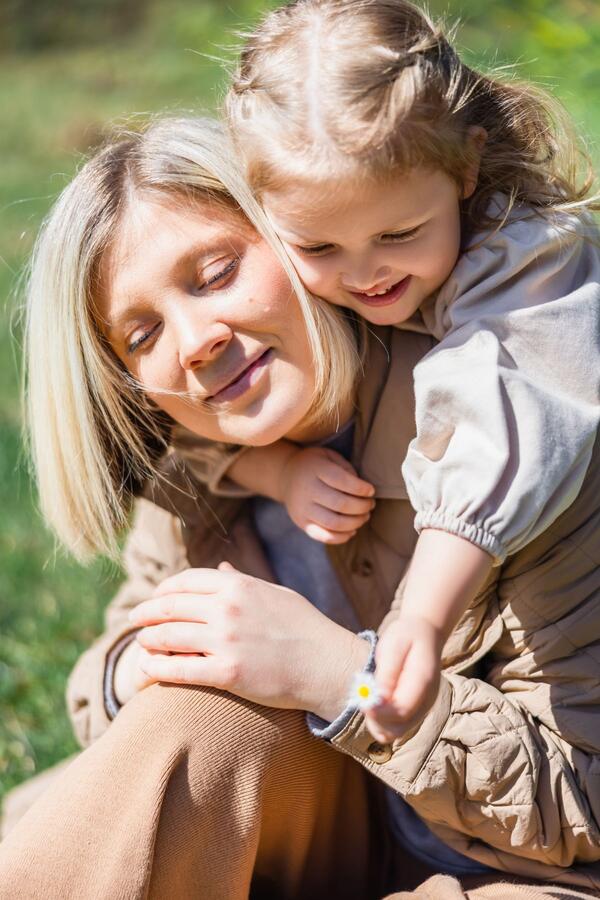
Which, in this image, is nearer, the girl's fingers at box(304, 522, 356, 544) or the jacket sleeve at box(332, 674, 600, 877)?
the jacket sleeve at box(332, 674, 600, 877)

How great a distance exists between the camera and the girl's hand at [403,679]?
1579 mm

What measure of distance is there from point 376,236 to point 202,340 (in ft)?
1.44

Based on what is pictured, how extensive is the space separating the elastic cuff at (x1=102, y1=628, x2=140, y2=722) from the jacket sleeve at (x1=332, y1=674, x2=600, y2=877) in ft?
2.54

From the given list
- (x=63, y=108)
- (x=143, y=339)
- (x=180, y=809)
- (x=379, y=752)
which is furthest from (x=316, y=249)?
(x=63, y=108)

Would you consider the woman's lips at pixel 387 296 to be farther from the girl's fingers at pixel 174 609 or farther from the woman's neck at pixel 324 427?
the girl's fingers at pixel 174 609

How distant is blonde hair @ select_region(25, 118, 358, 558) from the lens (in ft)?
7.41

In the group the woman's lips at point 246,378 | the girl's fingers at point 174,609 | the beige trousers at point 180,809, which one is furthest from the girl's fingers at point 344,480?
the beige trousers at point 180,809

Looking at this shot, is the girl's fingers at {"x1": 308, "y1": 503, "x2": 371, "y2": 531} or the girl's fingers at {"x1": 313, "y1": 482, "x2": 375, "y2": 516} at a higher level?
the girl's fingers at {"x1": 313, "y1": 482, "x2": 375, "y2": 516}

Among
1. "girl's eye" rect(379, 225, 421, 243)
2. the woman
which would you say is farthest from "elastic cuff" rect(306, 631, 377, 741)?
"girl's eye" rect(379, 225, 421, 243)

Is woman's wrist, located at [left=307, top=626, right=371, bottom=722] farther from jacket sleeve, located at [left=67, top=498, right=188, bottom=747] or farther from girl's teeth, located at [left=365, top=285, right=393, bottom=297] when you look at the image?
jacket sleeve, located at [left=67, top=498, right=188, bottom=747]

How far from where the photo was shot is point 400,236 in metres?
1.97

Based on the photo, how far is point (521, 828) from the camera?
6.68 feet

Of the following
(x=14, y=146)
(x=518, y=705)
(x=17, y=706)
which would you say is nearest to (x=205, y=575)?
(x=518, y=705)

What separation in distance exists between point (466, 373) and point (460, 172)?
0.40m
